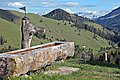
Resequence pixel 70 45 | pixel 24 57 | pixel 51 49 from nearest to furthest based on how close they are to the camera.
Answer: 1. pixel 24 57
2. pixel 51 49
3. pixel 70 45

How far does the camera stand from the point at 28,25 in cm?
2266

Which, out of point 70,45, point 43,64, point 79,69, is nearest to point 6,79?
point 43,64

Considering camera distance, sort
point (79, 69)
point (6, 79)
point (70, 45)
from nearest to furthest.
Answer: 1. point (6, 79)
2. point (79, 69)
3. point (70, 45)

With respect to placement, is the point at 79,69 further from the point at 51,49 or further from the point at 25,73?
the point at 25,73

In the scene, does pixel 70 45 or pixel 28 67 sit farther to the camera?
pixel 70 45

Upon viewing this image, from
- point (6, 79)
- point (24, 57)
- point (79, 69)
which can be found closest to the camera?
point (6, 79)

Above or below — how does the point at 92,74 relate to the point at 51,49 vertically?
below

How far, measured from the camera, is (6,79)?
13.7 metres

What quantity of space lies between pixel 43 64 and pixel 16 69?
3.26 meters

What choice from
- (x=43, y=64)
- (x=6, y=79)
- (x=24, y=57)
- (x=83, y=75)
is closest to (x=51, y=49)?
(x=43, y=64)

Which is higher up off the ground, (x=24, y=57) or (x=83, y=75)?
(x=24, y=57)

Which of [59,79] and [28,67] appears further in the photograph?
[28,67]

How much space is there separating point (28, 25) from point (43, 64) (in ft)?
20.3

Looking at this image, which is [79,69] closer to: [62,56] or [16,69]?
[62,56]
